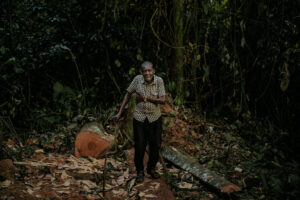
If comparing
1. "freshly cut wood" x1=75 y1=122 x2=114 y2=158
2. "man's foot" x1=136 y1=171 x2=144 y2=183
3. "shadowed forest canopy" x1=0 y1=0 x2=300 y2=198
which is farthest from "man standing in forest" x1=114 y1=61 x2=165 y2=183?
"shadowed forest canopy" x1=0 y1=0 x2=300 y2=198

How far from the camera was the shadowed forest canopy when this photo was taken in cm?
576

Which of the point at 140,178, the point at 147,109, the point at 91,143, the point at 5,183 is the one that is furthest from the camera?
the point at 91,143

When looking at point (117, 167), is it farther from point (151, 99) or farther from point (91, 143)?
point (151, 99)

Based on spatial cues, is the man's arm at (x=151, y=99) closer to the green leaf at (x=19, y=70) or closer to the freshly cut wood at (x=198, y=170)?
the freshly cut wood at (x=198, y=170)

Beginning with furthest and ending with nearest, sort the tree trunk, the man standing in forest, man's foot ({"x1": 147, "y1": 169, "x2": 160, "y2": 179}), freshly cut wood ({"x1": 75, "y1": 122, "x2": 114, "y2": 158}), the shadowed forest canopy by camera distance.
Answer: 1. the tree trunk
2. the shadowed forest canopy
3. freshly cut wood ({"x1": 75, "y1": 122, "x2": 114, "y2": 158})
4. man's foot ({"x1": 147, "y1": 169, "x2": 160, "y2": 179})
5. the man standing in forest

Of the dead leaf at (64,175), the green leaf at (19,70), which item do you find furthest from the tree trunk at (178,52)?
the green leaf at (19,70)

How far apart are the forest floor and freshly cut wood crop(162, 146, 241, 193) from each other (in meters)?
0.09

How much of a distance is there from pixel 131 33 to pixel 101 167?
3639 millimetres

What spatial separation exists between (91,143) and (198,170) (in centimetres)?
189

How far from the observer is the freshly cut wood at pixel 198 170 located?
353 cm

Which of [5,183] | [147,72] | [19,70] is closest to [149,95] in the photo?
[147,72]

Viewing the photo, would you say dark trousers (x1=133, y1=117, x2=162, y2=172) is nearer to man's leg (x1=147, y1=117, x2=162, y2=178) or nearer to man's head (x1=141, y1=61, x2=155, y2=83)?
man's leg (x1=147, y1=117, x2=162, y2=178)

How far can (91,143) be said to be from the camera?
15.5ft

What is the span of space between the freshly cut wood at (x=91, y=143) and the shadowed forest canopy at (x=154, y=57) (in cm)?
142
